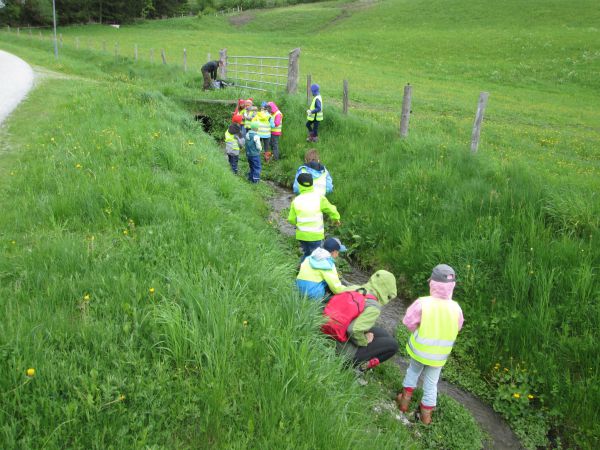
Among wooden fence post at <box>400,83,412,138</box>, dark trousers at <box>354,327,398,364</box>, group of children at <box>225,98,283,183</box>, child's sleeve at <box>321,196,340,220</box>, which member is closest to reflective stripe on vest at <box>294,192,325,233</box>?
child's sleeve at <box>321,196,340,220</box>

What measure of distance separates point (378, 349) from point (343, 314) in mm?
634

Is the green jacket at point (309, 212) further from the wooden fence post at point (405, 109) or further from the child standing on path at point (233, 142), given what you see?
the child standing on path at point (233, 142)

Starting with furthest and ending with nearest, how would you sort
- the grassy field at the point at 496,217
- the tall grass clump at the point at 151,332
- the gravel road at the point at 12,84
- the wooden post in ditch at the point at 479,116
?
1. the gravel road at the point at 12,84
2. the wooden post in ditch at the point at 479,116
3. the grassy field at the point at 496,217
4. the tall grass clump at the point at 151,332

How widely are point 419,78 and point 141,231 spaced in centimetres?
2815

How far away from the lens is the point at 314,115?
11.6 metres

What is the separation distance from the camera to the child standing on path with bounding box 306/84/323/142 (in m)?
11.3

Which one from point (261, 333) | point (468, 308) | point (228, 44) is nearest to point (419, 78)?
point (228, 44)

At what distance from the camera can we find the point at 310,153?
7.22 meters

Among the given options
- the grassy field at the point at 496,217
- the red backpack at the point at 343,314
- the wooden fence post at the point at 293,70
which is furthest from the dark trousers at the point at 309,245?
the wooden fence post at the point at 293,70

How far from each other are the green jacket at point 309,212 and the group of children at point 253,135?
4.28 m

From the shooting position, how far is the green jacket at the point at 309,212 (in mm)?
6172

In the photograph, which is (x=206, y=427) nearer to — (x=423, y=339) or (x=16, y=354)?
(x=16, y=354)

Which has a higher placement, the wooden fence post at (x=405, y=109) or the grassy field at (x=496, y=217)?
the wooden fence post at (x=405, y=109)

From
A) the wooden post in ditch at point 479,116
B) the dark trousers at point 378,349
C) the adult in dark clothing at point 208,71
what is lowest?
the dark trousers at point 378,349
